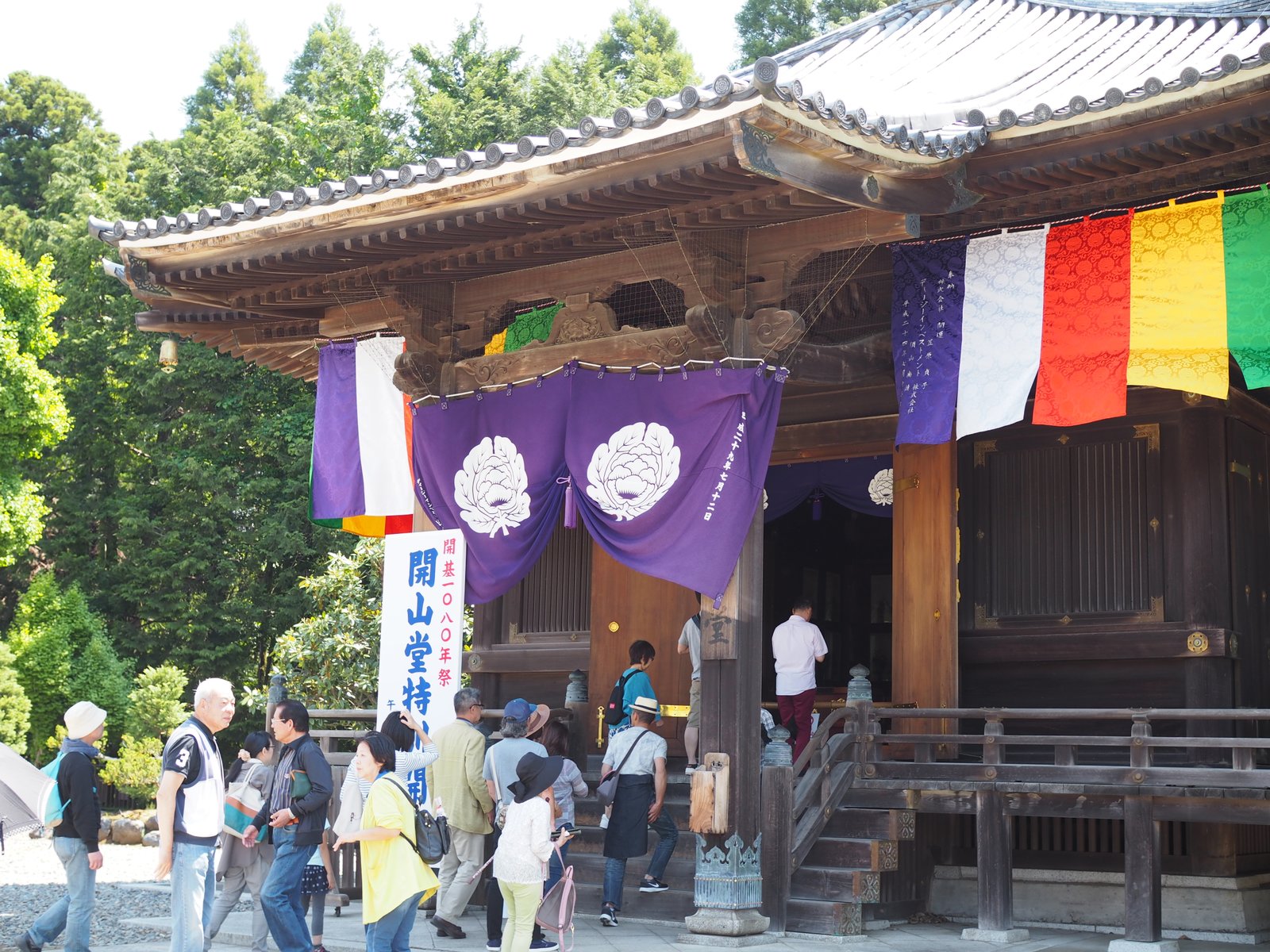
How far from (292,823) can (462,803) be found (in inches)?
80.9

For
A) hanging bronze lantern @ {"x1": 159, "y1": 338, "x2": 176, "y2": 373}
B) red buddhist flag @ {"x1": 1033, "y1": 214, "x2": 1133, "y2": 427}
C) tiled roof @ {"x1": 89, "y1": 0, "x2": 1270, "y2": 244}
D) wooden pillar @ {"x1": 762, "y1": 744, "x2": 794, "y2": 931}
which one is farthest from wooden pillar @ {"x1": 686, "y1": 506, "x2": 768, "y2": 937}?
hanging bronze lantern @ {"x1": 159, "y1": 338, "x2": 176, "y2": 373}

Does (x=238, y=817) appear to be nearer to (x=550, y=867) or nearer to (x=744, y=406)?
(x=550, y=867)

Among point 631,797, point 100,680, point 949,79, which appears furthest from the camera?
point 100,680

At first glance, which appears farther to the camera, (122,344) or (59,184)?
(59,184)

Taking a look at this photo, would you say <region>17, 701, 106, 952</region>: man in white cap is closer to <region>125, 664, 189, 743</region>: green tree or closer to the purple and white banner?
the purple and white banner

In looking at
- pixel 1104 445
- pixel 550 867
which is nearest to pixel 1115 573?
pixel 1104 445

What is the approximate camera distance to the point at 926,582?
1141cm

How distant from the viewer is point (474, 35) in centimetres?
3747

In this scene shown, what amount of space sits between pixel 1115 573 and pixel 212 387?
82.8 feet

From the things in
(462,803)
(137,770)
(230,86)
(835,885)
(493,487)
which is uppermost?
(230,86)

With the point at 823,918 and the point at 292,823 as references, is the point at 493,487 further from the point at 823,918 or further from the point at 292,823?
the point at 823,918

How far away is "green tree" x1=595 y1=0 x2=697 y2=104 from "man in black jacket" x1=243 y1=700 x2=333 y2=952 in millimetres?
32415

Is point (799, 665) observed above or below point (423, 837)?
above

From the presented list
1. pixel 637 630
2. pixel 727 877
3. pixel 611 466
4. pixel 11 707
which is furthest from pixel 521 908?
pixel 11 707
